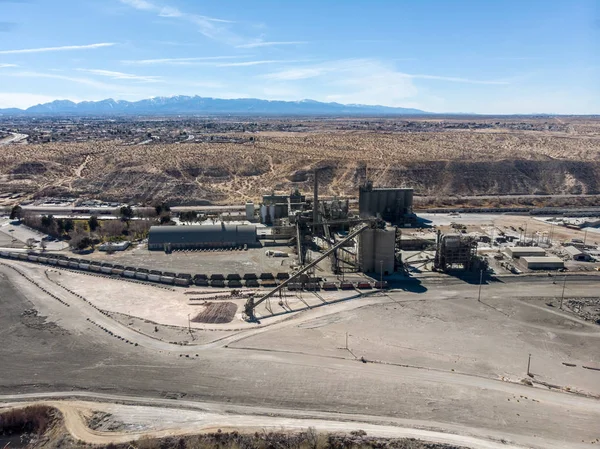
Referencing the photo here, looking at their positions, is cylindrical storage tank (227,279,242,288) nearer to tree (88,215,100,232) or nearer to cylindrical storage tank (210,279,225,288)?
cylindrical storage tank (210,279,225,288)

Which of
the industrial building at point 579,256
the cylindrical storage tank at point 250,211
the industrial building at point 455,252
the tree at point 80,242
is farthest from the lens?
the cylindrical storage tank at point 250,211

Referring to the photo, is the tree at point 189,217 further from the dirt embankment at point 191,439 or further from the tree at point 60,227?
the dirt embankment at point 191,439

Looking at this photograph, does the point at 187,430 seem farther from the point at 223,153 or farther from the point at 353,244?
the point at 223,153

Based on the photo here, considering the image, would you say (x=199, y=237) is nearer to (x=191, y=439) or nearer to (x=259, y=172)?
(x=191, y=439)

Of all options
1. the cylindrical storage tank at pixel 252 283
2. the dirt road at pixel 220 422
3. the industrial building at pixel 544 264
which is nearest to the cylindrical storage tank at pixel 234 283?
the cylindrical storage tank at pixel 252 283

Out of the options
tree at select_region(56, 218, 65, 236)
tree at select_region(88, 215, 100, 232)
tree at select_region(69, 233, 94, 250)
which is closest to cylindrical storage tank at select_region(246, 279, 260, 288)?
tree at select_region(69, 233, 94, 250)

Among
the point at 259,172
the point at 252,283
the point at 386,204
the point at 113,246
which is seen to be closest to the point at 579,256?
the point at 386,204
